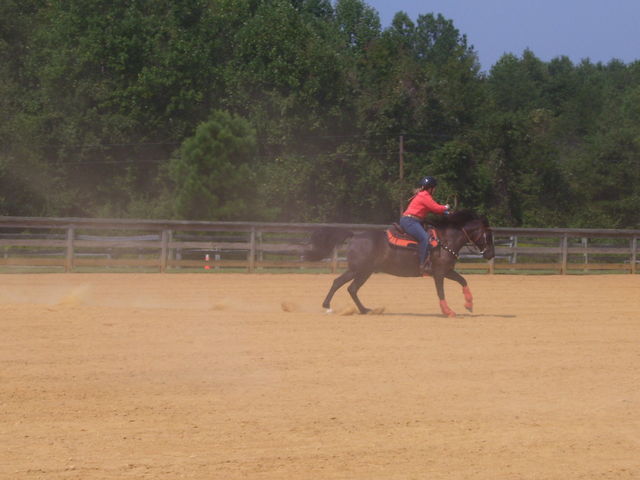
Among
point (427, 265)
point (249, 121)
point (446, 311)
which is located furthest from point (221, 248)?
point (249, 121)

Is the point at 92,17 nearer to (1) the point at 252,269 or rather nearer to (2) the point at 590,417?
(1) the point at 252,269

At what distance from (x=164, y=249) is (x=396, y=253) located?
40.8 feet

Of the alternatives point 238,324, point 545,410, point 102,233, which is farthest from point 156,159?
point 545,410

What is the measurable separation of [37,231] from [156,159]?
23.9 meters

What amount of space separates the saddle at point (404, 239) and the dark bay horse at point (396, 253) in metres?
0.06

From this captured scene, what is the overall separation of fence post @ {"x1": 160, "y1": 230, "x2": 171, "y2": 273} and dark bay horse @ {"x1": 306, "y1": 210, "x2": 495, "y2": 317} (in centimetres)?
1112

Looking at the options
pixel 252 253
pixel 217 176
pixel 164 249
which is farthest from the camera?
pixel 217 176

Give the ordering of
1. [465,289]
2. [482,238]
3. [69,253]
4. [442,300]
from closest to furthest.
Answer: [442,300] → [465,289] → [482,238] → [69,253]

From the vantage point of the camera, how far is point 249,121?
60.6 metres

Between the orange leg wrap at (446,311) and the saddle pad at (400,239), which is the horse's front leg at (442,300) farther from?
the saddle pad at (400,239)

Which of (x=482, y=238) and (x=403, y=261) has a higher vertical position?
(x=482, y=238)

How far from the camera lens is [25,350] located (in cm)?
1142

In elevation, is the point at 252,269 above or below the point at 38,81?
below

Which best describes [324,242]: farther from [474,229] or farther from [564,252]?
[564,252]
